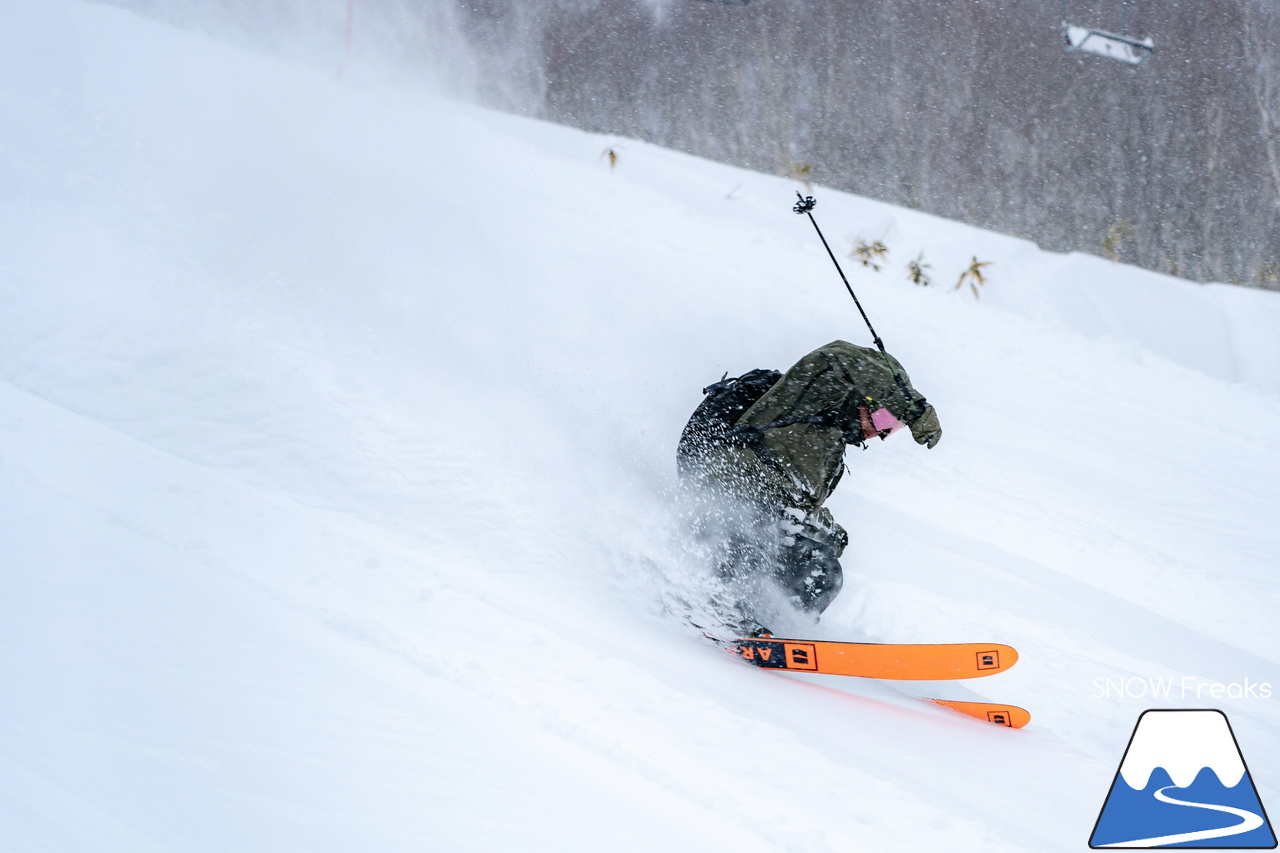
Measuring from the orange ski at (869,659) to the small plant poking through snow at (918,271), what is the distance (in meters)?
6.29

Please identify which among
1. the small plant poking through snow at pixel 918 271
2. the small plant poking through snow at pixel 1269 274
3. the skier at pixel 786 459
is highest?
the small plant poking through snow at pixel 1269 274

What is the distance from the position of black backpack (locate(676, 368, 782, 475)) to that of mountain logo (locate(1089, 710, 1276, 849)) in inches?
71.8

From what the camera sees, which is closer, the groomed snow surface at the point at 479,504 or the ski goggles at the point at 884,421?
the groomed snow surface at the point at 479,504

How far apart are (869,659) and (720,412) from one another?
116 centimetres

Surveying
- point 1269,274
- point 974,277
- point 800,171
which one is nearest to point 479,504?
point 974,277

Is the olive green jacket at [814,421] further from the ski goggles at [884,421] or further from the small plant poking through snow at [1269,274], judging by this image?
the small plant poking through snow at [1269,274]

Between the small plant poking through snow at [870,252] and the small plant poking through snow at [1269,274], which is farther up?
the small plant poking through snow at [1269,274]

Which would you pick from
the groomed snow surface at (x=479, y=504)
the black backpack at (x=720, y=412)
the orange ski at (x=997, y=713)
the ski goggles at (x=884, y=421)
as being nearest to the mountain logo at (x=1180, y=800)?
the groomed snow surface at (x=479, y=504)

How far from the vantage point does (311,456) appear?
3723 mm

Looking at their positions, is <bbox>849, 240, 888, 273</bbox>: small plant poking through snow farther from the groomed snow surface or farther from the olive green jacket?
the olive green jacket

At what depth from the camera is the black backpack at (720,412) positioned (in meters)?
3.47

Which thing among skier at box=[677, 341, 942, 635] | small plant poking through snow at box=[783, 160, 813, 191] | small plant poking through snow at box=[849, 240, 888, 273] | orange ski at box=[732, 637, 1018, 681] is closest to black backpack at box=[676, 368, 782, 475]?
skier at box=[677, 341, 942, 635]

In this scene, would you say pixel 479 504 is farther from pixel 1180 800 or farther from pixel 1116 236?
pixel 1116 236

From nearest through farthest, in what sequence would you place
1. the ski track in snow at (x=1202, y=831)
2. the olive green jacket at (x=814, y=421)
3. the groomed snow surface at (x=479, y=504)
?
1. the groomed snow surface at (x=479, y=504)
2. the ski track in snow at (x=1202, y=831)
3. the olive green jacket at (x=814, y=421)
